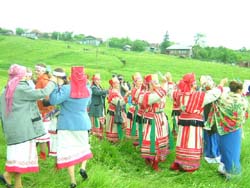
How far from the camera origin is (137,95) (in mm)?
7086

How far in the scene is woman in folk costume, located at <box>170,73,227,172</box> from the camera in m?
6.34

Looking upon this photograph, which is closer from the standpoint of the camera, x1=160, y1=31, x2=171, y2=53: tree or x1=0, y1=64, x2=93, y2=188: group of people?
x1=0, y1=64, x2=93, y2=188: group of people

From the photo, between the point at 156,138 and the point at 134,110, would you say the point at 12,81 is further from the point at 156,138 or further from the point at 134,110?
the point at 134,110

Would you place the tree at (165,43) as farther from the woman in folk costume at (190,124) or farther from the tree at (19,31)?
the woman in folk costume at (190,124)

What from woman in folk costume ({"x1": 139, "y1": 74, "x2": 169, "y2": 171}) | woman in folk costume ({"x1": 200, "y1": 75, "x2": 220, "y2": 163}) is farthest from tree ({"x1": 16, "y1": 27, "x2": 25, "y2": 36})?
woman in folk costume ({"x1": 139, "y1": 74, "x2": 169, "y2": 171})

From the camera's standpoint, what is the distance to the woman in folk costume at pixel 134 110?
7274 mm

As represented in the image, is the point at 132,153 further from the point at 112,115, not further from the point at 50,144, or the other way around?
the point at 50,144

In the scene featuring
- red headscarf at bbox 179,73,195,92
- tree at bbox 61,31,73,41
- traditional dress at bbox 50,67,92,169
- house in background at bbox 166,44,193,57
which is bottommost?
house in background at bbox 166,44,193,57

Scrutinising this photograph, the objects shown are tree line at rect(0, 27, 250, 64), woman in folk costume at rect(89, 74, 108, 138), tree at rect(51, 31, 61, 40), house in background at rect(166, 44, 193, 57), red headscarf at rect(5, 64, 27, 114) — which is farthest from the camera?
tree at rect(51, 31, 61, 40)

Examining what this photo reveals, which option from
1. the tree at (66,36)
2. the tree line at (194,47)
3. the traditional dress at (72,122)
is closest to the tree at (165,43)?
the tree line at (194,47)

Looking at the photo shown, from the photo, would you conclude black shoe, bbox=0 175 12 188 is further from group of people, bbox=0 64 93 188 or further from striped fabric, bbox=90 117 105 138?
striped fabric, bbox=90 117 105 138

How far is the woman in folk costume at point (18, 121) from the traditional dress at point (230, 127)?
2840mm

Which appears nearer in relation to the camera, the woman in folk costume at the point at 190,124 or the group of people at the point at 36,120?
the group of people at the point at 36,120

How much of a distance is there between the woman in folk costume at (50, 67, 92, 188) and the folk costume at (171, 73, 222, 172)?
1796mm
